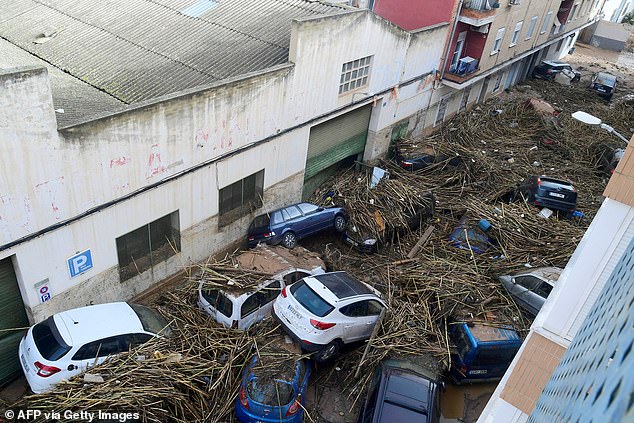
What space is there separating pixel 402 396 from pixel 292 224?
7001 mm

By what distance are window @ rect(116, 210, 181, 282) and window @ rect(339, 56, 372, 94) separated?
7.34 metres

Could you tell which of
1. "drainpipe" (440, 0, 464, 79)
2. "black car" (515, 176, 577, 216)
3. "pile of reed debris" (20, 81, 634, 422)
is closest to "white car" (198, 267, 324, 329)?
"pile of reed debris" (20, 81, 634, 422)

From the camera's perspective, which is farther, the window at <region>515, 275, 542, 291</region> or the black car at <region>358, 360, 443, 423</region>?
the window at <region>515, 275, 542, 291</region>

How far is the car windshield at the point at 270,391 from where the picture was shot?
914cm

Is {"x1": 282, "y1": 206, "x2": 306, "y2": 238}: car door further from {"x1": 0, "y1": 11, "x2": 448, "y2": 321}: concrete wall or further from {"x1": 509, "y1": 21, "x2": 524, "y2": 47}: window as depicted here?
{"x1": 509, "y1": 21, "x2": 524, "y2": 47}: window

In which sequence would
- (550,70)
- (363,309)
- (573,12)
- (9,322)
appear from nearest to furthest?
(9,322) < (363,309) < (573,12) < (550,70)

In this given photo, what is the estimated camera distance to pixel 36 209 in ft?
30.9

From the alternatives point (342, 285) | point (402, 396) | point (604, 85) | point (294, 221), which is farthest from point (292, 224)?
point (604, 85)

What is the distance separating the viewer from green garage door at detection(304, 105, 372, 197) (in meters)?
17.1

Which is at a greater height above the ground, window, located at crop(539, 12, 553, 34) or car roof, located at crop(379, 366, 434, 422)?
window, located at crop(539, 12, 553, 34)

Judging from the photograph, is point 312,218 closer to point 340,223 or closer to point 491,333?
point 340,223

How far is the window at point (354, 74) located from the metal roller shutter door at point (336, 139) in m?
1.21

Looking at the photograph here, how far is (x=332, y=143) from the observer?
1794 centimetres

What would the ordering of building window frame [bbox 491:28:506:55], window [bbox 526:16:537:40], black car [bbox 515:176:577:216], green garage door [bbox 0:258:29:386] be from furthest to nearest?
window [bbox 526:16:537:40], building window frame [bbox 491:28:506:55], black car [bbox 515:176:577:216], green garage door [bbox 0:258:29:386]
